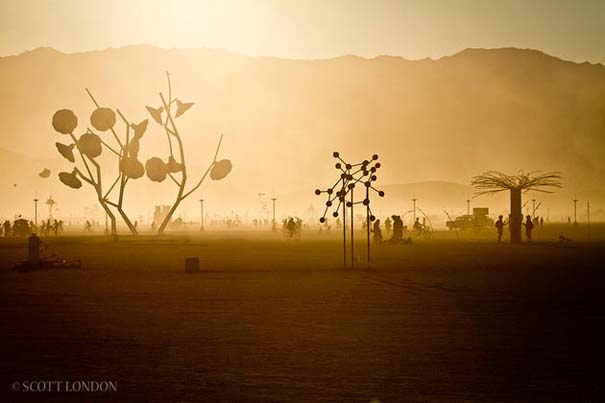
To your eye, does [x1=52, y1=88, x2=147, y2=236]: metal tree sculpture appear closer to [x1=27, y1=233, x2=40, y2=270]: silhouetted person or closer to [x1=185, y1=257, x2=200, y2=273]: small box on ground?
[x1=27, y1=233, x2=40, y2=270]: silhouetted person

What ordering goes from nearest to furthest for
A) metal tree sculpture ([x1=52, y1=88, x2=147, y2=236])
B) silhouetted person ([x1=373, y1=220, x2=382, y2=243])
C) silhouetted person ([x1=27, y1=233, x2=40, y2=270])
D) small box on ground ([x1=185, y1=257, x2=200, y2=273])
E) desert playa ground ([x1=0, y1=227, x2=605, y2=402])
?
desert playa ground ([x1=0, y1=227, x2=605, y2=402])
small box on ground ([x1=185, y1=257, x2=200, y2=273])
silhouetted person ([x1=27, y1=233, x2=40, y2=270])
silhouetted person ([x1=373, y1=220, x2=382, y2=243])
metal tree sculpture ([x1=52, y1=88, x2=147, y2=236])

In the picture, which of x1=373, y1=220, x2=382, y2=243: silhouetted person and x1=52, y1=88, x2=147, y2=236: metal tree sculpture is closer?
x1=373, y1=220, x2=382, y2=243: silhouetted person

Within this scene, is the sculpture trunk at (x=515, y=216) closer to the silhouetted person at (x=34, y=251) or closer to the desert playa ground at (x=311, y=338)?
the desert playa ground at (x=311, y=338)

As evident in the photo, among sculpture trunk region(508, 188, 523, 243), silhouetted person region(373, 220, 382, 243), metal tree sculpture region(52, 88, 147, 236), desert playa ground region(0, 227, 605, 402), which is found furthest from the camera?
metal tree sculpture region(52, 88, 147, 236)

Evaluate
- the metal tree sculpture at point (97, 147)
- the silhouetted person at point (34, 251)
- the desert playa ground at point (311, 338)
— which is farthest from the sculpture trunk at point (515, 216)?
the metal tree sculpture at point (97, 147)

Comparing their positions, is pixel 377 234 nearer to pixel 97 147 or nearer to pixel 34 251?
pixel 34 251

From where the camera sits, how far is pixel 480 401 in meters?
8.15

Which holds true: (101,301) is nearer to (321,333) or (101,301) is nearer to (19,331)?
(19,331)

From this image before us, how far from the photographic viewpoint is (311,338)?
1209 centimetres

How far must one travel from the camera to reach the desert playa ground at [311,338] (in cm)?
881

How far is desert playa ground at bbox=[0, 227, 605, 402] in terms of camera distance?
8812mm

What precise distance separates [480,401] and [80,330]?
7.79 meters

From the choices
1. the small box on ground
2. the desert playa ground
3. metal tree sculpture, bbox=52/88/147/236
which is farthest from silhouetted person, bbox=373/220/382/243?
metal tree sculpture, bbox=52/88/147/236

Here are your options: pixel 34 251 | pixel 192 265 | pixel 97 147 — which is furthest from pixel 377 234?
pixel 97 147
